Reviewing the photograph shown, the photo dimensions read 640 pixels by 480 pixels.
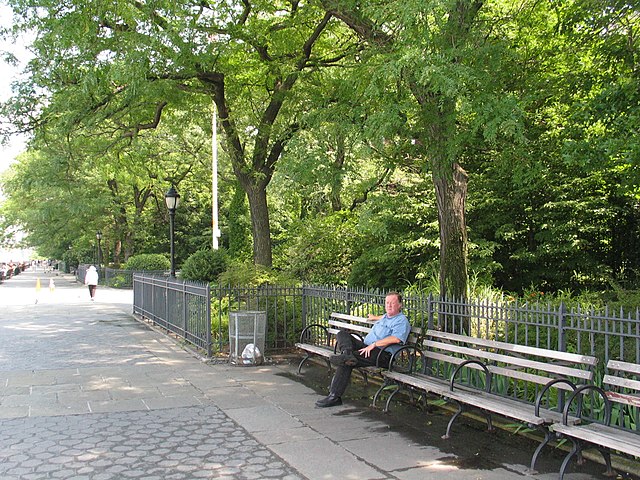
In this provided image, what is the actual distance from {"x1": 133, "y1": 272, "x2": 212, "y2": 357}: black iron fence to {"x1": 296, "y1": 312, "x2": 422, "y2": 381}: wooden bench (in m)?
1.94

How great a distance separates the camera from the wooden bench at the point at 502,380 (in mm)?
5559

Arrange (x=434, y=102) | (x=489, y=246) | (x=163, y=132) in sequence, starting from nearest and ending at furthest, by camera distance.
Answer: (x=434, y=102) → (x=489, y=246) → (x=163, y=132)

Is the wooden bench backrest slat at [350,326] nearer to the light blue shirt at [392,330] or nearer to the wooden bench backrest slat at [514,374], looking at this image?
the light blue shirt at [392,330]

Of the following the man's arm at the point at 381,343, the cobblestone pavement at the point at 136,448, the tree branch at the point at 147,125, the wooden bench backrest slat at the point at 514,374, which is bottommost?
the cobblestone pavement at the point at 136,448

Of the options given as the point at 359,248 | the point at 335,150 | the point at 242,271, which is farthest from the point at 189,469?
the point at 359,248

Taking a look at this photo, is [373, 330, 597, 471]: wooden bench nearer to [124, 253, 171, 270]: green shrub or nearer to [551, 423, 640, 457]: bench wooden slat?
[551, 423, 640, 457]: bench wooden slat

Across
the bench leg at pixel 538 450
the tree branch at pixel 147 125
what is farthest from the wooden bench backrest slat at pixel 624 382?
the tree branch at pixel 147 125

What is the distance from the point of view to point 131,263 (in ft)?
124

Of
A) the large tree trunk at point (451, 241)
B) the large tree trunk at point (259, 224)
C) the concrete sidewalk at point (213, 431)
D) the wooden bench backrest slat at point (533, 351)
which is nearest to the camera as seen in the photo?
the concrete sidewalk at point (213, 431)

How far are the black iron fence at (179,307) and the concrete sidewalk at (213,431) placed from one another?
1.14m

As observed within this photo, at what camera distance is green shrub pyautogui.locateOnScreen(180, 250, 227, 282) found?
16109 millimetres

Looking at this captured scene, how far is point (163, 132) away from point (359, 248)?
19065 mm

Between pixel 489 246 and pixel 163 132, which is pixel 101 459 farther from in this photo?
pixel 163 132

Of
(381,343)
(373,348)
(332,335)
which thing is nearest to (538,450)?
(381,343)
